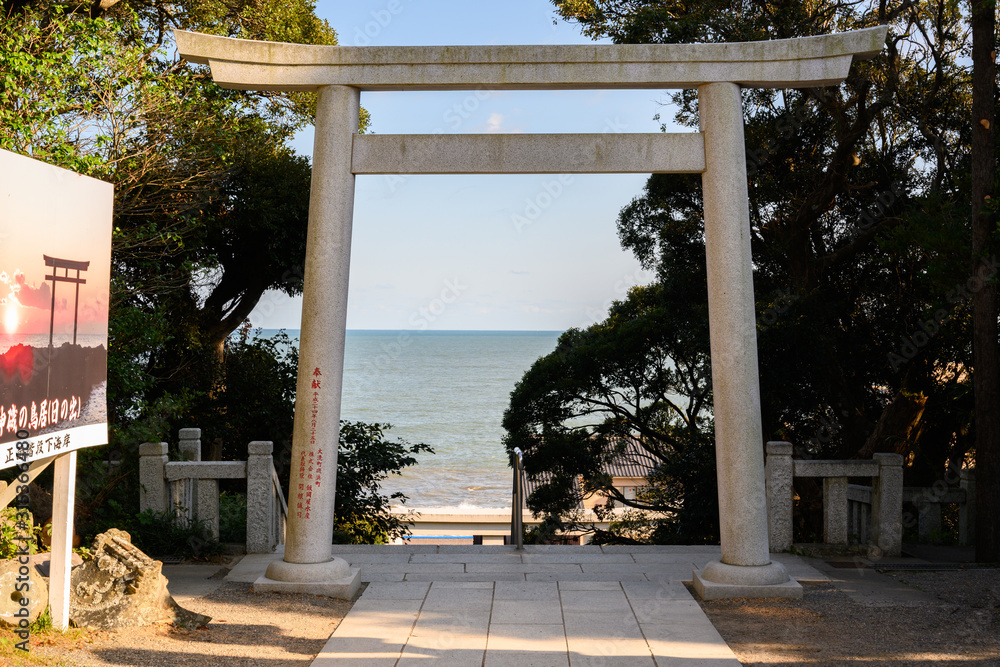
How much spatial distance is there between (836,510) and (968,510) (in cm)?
162

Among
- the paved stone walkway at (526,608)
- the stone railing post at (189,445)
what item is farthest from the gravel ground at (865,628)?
Result: the stone railing post at (189,445)

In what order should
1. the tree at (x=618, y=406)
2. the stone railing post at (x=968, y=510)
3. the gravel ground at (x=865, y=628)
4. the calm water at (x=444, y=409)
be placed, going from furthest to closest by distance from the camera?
the calm water at (x=444, y=409), the tree at (x=618, y=406), the stone railing post at (x=968, y=510), the gravel ground at (x=865, y=628)

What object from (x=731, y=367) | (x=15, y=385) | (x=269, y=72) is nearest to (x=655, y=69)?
(x=731, y=367)

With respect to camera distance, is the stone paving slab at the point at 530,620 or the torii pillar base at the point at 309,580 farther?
the torii pillar base at the point at 309,580

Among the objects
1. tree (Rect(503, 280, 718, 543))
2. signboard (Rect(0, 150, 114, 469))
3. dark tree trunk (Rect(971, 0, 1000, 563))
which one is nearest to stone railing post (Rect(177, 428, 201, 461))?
signboard (Rect(0, 150, 114, 469))

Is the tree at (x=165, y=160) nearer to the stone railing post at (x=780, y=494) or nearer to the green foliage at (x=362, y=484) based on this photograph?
the green foliage at (x=362, y=484)

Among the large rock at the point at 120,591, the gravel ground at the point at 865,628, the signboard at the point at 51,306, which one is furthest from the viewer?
the large rock at the point at 120,591

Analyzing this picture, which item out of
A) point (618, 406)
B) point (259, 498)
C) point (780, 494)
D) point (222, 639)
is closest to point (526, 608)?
point (222, 639)

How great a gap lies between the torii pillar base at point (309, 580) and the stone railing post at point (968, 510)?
5.95 m

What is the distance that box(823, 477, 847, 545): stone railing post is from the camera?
23.6 ft

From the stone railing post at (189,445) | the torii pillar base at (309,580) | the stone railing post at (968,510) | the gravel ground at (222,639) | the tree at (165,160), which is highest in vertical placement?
the tree at (165,160)

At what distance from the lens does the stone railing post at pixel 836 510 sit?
721 cm

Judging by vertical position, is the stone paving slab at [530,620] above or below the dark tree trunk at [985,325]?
below

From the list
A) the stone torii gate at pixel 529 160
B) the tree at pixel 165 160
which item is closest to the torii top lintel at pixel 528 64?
the stone torii gate at pixel 529 160
